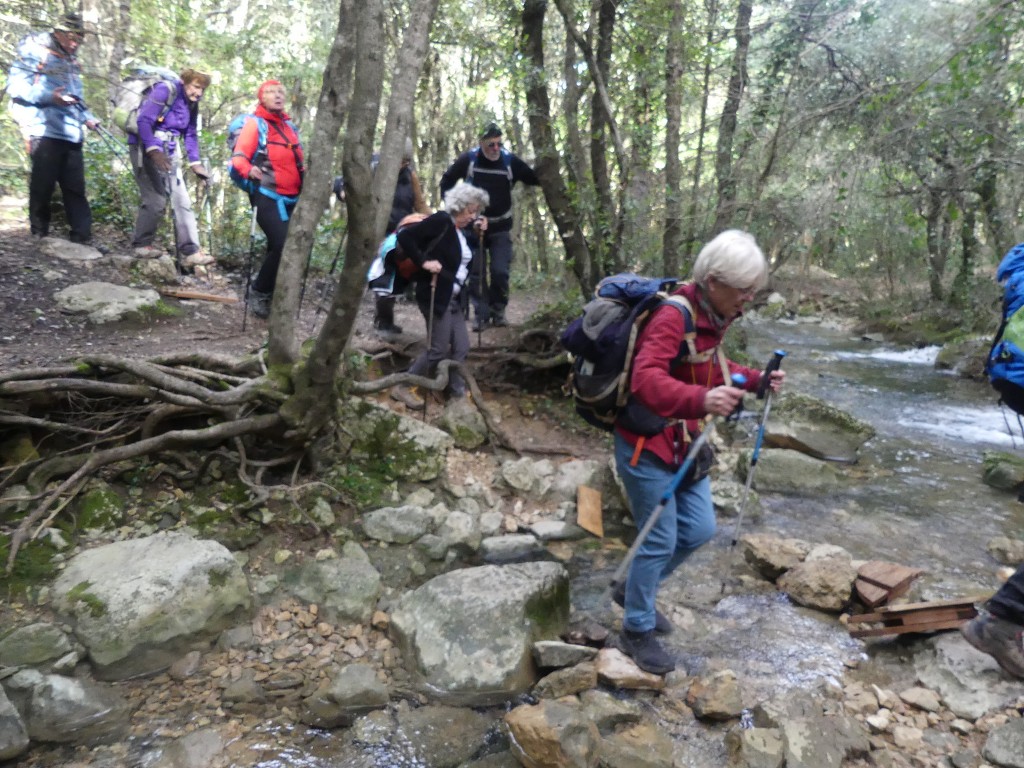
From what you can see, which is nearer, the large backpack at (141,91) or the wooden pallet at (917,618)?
the wooden pallet at (917,618)

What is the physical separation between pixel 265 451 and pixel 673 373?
11.1 feet

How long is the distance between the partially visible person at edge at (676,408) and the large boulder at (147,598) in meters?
2.46

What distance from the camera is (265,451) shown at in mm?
5211

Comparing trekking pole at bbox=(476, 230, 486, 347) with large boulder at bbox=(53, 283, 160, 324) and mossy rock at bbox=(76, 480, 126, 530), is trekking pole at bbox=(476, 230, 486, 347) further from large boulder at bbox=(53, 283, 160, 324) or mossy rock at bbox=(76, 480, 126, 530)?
mossy rock at bbox=(76, 480, 126, 530)

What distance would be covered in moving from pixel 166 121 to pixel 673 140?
6.14 meters

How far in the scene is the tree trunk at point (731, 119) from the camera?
9.16 meters

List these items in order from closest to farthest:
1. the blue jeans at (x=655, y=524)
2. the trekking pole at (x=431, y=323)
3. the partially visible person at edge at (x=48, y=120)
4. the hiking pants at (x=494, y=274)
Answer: the blue jeans at (x=655, y=524), the trekking pole at (x=431, y=323), the partially visible person at edge at (x=48, y=120), the hiking pants at (x=494, y=274)

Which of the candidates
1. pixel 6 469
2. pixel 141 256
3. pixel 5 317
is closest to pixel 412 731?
pixel 6 469

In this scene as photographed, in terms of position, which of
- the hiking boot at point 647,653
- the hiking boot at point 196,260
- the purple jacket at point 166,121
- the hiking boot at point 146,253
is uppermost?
the purple jacket at point 166,121

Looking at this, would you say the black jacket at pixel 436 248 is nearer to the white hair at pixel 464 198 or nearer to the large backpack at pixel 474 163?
the white hair at pixel 464 198

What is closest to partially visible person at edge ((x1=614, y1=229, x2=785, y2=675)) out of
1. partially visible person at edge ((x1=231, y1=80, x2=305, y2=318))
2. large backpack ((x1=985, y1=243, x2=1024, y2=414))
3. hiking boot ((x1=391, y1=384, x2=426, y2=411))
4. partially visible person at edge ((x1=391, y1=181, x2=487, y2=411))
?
large backpack ((x1=985, y1=243, x2=1024, y2=414))

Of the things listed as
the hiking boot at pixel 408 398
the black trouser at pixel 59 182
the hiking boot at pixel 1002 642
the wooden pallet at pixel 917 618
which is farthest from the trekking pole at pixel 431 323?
the black trouser at pixel 59 182

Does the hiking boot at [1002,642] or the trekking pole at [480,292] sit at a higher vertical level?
the trekking pole at [480,292]

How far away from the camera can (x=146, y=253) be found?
328 inches
